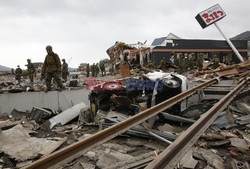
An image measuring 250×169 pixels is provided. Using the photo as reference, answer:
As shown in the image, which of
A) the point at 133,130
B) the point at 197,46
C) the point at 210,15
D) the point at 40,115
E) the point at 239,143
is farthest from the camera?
the point at 197,46

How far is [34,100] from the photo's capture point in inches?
362

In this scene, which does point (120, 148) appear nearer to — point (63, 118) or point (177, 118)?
point (177, 118)

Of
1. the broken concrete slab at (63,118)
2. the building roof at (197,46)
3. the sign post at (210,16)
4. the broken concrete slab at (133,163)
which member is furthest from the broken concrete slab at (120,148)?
the building roof at (197,46)

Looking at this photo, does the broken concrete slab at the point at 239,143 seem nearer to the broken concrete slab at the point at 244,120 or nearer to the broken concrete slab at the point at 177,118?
the broken concrete slab at the point at 244,120

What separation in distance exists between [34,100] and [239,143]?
702 cm

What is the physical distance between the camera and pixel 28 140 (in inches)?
219

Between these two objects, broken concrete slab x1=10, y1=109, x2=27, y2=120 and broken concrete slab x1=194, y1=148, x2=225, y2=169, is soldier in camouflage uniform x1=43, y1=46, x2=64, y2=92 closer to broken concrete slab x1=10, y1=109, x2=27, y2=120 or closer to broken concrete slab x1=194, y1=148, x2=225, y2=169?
broken concrete slab x1=10, y1=109, x2=27, y2=120

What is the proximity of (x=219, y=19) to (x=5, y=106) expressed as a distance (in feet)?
47.1

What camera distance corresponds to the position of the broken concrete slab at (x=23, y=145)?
4664mm

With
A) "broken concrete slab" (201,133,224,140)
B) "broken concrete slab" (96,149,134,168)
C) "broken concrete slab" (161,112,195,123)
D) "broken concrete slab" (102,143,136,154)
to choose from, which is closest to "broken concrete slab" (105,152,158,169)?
"broken concrete slab" (96,149,134,168)

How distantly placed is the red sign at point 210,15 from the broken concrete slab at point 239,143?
13869 mm

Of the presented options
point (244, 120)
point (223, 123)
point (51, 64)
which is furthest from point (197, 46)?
point (223, 123)

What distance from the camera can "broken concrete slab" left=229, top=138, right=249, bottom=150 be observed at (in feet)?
14.7

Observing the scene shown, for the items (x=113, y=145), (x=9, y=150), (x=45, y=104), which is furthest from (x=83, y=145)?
(x=45, y=104)
